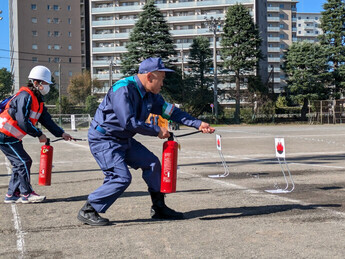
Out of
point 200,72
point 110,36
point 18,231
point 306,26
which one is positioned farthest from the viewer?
point 306,26

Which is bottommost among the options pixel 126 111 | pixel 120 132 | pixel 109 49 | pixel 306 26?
pixel 120 132

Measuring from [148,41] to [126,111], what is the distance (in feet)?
164

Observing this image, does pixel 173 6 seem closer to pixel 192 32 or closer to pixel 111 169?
pixel 192 32

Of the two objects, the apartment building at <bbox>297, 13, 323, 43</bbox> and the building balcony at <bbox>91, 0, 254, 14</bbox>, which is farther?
the apartment building at <bbox>297, 13, 323, 43</bbox>

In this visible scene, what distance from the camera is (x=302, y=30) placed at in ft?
571

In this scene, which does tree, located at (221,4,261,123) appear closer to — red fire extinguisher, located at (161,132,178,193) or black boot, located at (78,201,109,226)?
red fire extinguisher, located at (161,132,178,193)

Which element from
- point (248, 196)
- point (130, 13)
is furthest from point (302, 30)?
point (248, 196)

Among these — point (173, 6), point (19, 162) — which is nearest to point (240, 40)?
point (173, 6)

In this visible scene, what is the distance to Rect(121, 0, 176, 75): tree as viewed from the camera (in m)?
53.7

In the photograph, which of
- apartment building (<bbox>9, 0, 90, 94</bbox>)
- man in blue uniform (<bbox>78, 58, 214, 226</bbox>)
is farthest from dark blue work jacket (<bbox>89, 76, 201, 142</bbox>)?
apartment building (<bbox>9, 0, 90, 94</bbox>)

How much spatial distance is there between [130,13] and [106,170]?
8548 centimetres

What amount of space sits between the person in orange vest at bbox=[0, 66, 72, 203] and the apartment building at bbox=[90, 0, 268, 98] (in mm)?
79145

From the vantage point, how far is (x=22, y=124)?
248 inches

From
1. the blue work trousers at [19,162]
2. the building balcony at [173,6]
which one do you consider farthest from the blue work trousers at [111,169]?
the building balcony at [173,6]
